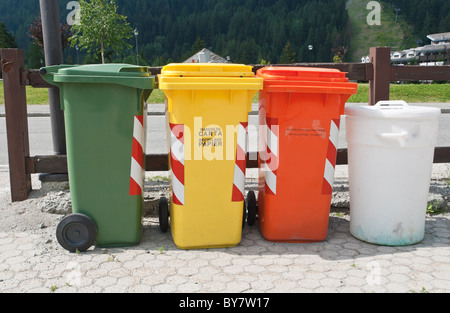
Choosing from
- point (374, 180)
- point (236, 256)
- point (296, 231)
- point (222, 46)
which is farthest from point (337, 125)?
point (222, 46)

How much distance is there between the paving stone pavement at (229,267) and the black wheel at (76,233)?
63 mm

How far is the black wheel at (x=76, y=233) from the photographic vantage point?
10.8ft

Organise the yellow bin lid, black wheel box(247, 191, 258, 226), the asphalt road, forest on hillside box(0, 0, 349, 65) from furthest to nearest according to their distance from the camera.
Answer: forest on hillside box(0, 0, 349, 65), the asphalt road, black wheel box(247, 191, 258, 226), the yellow bin lid

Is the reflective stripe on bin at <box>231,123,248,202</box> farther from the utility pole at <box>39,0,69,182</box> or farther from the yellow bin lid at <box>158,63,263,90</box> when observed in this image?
the utility pole at <box>39,0,69,182</box>

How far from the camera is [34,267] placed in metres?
3.06

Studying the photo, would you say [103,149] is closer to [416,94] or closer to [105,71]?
[105,71]

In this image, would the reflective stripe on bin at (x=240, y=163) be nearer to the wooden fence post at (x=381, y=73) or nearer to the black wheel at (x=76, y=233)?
the black wheel at (x=76, y=233)

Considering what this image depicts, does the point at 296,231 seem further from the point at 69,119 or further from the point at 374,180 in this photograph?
the point at 69,119

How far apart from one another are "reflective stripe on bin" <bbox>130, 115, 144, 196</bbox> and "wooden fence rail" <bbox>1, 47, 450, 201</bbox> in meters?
0.77

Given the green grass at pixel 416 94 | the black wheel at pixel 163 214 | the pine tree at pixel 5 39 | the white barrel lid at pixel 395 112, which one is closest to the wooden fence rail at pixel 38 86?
the black wheel at pixel 163 214

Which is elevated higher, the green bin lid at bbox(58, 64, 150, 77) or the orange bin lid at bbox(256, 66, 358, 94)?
the green bin lid at bbox(58, 64, 150, 77)

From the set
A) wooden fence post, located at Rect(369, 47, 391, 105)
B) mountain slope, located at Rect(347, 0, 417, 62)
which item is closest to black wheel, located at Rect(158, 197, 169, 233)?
wooden fence post, located at Rect(369, 47, 391, 105)

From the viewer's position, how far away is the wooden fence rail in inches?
159

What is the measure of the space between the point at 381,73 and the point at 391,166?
1.30m
